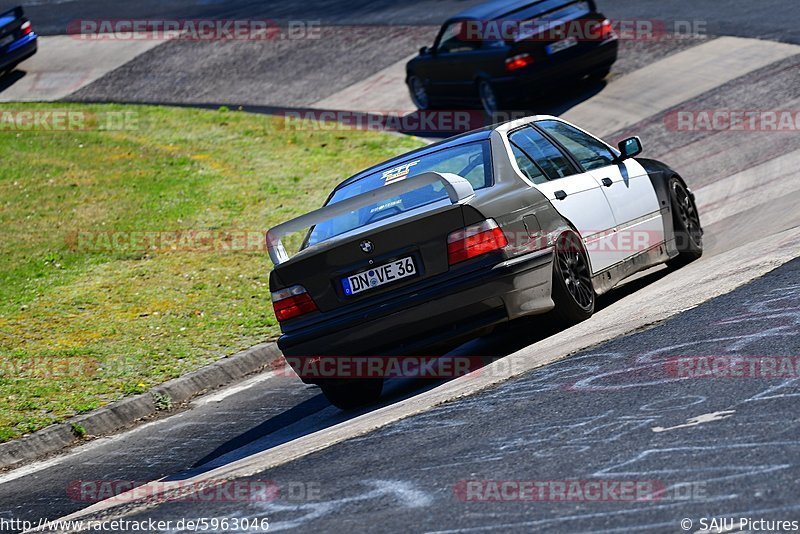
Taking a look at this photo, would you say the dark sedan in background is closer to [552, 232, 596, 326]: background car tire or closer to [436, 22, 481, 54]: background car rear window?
[436, 22, 481, 54]: background car rear window

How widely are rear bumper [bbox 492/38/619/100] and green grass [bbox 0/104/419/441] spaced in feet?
4.97

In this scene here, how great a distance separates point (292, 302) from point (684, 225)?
12.5ft

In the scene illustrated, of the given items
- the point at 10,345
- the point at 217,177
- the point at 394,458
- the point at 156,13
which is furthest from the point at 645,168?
the point at 156,13

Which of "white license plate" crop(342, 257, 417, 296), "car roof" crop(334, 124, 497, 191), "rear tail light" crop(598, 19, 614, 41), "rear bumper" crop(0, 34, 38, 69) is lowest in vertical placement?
"white license plate" crop(342, 257, 417, 296)

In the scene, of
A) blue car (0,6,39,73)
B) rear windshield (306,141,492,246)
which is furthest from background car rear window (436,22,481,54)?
rear windshield (306,141,492,246)

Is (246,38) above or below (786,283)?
above

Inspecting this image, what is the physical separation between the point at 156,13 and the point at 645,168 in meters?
19.8

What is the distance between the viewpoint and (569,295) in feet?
26.7

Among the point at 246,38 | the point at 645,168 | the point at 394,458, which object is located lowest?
the point at 394,458

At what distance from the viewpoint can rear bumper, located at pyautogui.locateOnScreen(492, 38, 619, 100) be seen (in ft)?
55.8

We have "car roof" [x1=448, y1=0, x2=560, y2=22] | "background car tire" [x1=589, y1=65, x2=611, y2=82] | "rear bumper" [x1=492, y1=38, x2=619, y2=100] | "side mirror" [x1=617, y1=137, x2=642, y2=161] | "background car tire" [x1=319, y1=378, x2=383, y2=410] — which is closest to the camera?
"background car tire" [x1=319, y1=378, x2=383, y2=410]

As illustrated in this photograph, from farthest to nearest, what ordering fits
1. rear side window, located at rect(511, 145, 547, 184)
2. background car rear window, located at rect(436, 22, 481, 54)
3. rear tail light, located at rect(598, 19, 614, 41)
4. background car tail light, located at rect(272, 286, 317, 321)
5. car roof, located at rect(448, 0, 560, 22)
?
background car rear window, located at rect(436, 22, 481, 54)
car roof, located at rect(448, 0, 560, 22)
rear tail light, located at rect(598, 19, 614, 41)
rear side window, located at rect(511, 145, 547, 184)
background car tail light, located at rect(272, 286, 317, 321)

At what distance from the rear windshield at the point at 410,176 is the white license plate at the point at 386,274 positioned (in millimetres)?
461

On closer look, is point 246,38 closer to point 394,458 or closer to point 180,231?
point 180,231
